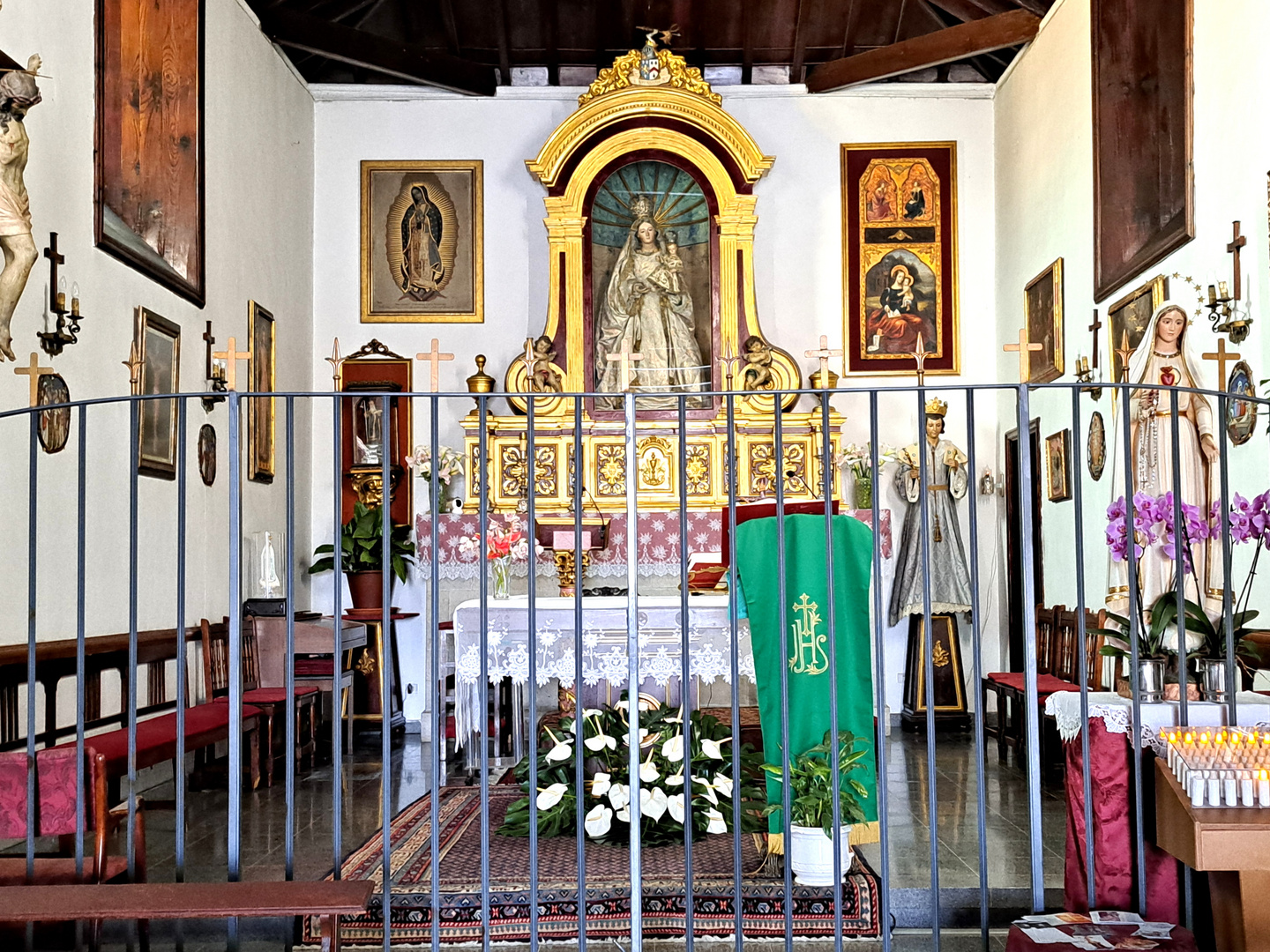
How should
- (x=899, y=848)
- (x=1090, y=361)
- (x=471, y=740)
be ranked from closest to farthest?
(x=899, y=848) < (x=471, y=740) < (x=1090, y=361)

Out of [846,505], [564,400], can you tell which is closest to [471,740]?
[564,400]

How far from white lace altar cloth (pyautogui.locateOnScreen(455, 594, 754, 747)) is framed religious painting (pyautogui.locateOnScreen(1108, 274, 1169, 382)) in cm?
297

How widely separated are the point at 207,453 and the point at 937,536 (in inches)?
209

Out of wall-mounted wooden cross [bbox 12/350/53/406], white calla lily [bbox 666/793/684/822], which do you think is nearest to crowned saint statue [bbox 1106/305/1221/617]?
white calla lily [bbox 666/793/684/822]

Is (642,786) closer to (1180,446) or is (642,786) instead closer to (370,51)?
(1180,446)

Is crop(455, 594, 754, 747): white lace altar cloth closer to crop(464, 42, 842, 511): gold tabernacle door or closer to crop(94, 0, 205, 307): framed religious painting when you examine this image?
crop(94, 0, 205, 307): framed religious painting

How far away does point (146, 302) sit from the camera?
24.4 feet

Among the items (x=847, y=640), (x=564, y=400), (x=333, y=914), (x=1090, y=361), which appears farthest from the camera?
(x=564, y=400)

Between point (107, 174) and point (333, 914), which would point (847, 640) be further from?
point (107, 174)

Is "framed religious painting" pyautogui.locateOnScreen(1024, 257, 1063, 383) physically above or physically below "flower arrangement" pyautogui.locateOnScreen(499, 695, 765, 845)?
above

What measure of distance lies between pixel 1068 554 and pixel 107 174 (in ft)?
21.5

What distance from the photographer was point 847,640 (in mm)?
5219

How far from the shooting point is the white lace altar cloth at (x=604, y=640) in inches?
261

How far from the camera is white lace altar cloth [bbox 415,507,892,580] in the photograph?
925cm
